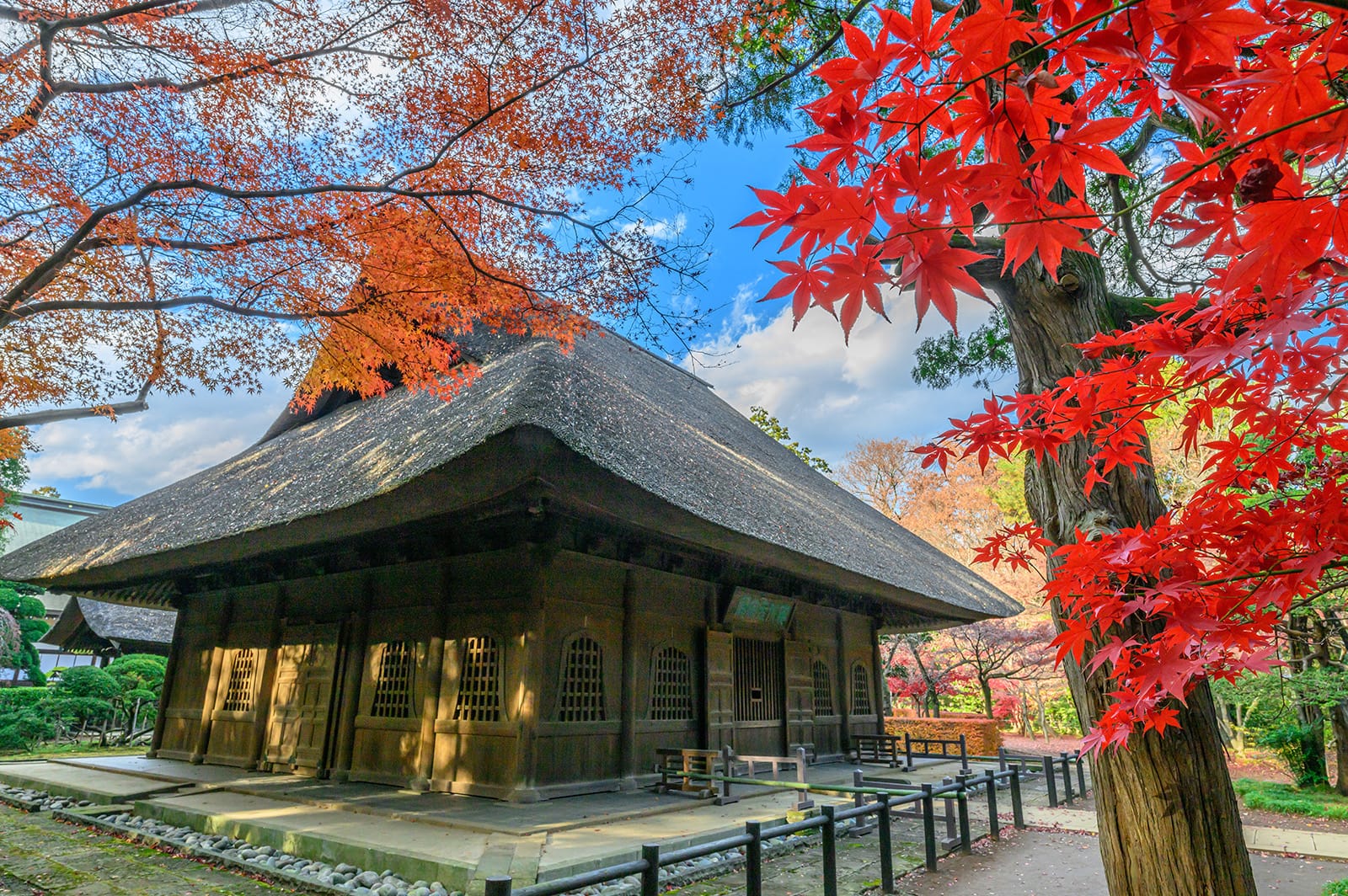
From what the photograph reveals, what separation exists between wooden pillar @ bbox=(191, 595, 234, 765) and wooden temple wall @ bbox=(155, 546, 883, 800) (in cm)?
2

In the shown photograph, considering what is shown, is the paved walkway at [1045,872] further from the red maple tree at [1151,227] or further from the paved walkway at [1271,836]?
the red maple tree at [1151,227]

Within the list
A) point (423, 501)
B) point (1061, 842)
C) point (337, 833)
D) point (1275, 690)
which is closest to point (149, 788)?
point (337, 833)

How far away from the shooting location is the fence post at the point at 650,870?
300 centimetres

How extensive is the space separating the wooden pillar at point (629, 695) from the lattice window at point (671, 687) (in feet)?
1.37

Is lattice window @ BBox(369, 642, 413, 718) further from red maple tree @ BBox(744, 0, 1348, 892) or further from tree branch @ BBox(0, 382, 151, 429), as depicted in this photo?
red maple tree @ BBox(744, 0, 1348, 892)

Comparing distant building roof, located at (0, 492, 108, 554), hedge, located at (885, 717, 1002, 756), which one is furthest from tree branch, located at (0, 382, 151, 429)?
distant building roof, located at (0, 492, 108, 554)

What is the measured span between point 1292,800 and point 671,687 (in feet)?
25.9

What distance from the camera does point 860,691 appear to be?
38.0 feet

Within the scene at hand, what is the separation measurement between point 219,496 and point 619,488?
21.0ft

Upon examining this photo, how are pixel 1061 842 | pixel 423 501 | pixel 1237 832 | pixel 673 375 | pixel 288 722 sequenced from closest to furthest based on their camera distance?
pixel 1237 832 < pixel 423 501 < pixel 1061 842 < pixel 288 722 < pixel 673 375

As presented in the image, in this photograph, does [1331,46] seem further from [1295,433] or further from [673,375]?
[673,375]

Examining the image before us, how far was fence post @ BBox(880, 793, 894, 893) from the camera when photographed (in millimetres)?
4645

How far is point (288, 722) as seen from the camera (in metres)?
8.59

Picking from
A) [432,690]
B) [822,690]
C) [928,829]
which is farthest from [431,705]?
[822,690]
